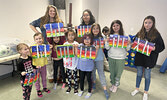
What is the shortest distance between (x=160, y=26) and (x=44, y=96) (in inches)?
144

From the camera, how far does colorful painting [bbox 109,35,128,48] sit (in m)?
2.11

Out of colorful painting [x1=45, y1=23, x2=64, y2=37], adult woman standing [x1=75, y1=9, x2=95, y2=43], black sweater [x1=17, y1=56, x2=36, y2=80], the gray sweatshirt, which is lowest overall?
black sweater [x1=17, y1=56, x2=36, y2=80]

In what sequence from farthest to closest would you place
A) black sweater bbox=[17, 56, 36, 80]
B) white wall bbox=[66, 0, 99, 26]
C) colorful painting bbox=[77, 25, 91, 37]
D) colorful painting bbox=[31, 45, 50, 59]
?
white wall bbox=[66, 0, 99, 26], colorful painting bbox=[77, 25, 91, 37], colorful painting bbox=[31, 45, 50, 59], black sweater bbox=[17, 56, 36, 80]

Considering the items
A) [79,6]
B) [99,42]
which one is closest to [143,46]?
[99,42]

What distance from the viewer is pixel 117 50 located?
2250mm

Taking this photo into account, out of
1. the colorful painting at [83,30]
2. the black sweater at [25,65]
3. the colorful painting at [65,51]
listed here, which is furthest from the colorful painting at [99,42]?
the black sweater at [25,65]

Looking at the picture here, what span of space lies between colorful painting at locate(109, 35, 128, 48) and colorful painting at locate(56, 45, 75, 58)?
738 mm

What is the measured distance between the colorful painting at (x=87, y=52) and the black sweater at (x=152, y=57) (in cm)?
86

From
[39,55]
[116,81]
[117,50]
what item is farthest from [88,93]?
[39,55]

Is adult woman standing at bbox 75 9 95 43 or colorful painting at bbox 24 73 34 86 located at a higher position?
adult woman standing at bbox 75 9 95 43

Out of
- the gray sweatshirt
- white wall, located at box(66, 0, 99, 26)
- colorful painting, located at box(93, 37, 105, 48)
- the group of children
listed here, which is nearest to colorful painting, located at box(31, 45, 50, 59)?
the group of children

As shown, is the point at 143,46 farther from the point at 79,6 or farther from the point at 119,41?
the point at 79,6

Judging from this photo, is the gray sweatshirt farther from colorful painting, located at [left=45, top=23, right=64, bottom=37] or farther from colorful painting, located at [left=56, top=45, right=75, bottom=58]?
colorful painting, located at [left=45, top=23, right=64, bottom=37]

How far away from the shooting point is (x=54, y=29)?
7.14 feet
